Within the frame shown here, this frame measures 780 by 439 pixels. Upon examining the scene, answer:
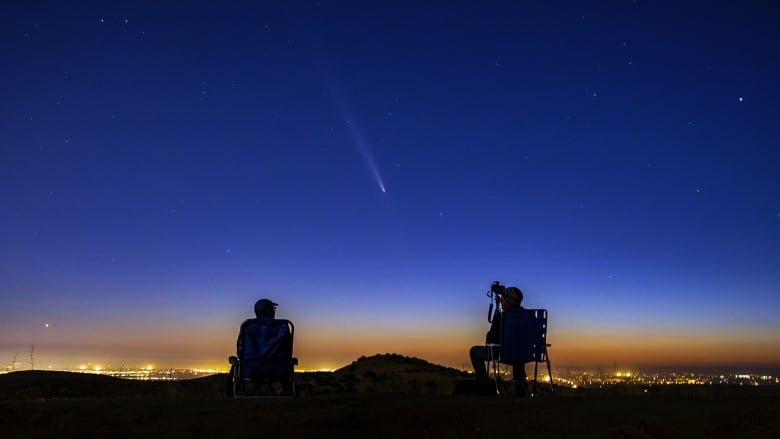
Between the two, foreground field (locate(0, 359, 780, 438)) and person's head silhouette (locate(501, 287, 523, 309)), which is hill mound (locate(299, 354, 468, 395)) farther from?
foreground field (locate(0, 359, 780, 438))

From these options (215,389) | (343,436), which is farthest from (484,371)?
(215,389)

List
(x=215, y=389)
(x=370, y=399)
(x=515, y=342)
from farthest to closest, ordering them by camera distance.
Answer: (x=215, y=389), (x=515, y=342), (x=370, y=399)

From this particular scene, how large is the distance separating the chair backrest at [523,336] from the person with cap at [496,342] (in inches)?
8.6

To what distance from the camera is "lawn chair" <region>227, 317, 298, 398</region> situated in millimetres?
12383

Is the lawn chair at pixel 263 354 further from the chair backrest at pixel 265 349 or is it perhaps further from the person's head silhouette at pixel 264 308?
the person's head silhouette at pixel 264 308

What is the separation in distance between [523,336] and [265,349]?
4.67m

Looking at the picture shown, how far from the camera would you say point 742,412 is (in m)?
8.02

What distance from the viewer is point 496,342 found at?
12305 millimetres

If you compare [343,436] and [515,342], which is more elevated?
[515,342]

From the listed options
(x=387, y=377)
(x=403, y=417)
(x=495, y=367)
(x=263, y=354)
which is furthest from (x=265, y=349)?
(x=387, y=377)

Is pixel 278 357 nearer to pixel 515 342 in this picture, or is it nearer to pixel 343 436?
pixel 515 342

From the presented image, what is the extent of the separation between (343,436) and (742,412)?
469cm

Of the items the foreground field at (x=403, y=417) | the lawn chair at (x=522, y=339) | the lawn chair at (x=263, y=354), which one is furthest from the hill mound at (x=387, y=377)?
the foreground field at (x=403, y=417)

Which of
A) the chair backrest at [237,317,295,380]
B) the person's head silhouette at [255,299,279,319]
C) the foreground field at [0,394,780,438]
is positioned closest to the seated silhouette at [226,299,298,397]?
the chair backrest at [237,317,295,380]
